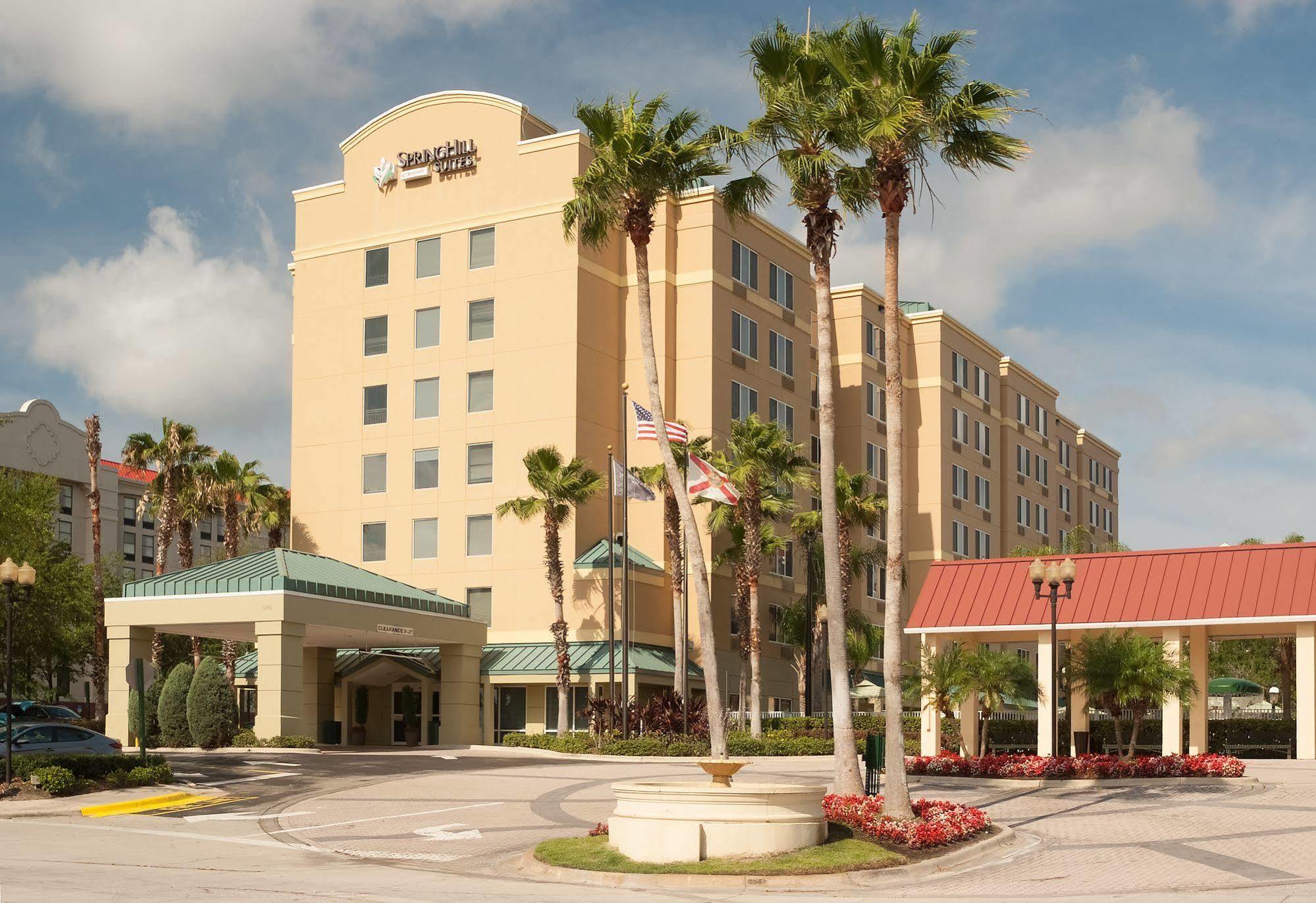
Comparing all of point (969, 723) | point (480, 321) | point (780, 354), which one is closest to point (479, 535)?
point (480, 321)

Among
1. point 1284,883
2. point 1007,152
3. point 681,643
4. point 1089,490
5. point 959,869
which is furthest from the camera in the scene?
point 1089,490

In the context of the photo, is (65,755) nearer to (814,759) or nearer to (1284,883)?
(814,759)

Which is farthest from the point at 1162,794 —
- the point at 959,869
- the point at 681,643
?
the point at 681,643

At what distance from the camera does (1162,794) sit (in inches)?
1131

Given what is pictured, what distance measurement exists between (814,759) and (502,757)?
30.8 ft

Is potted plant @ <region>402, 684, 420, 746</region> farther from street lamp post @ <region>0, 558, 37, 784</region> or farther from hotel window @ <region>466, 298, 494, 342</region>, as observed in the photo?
street lamp post @ <region>0, 558, 37, 784</region>

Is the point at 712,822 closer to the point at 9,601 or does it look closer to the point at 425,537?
the point at 9,601

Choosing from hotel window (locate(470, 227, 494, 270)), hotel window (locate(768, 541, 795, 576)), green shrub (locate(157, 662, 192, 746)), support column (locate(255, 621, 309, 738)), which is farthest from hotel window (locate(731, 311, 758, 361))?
green shrub (locate(157, 662, 192, 746))

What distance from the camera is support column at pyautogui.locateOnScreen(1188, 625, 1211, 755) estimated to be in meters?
36.1

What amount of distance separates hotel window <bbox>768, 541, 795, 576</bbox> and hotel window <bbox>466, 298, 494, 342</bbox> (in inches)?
589

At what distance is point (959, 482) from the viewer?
73188 mm

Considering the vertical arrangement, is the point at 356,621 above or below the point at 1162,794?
above

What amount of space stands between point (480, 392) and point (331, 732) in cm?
1417

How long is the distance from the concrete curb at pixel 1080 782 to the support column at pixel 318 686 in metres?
26.7
